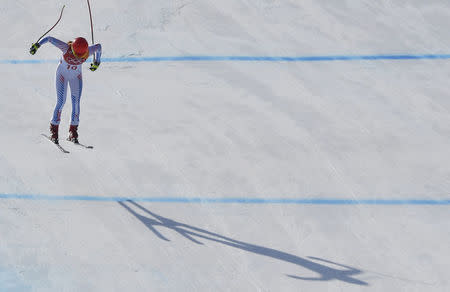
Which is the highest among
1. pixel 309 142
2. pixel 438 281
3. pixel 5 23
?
pixel 5 23

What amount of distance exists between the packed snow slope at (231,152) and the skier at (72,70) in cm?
54

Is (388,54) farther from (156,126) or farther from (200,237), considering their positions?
(200,237)

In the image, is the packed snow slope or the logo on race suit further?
the logo on race suit

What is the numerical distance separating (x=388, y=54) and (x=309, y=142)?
7.73 feet

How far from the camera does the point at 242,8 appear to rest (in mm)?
13000

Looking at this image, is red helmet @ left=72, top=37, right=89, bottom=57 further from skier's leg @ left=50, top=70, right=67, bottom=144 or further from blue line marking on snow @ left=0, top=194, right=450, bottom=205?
blue line marking on snow @ left=0, top=194, right=450, bottom=205

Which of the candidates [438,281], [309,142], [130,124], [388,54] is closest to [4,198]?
[130,124]

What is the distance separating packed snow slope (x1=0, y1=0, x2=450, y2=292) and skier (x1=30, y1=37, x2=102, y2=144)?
21.3 inches

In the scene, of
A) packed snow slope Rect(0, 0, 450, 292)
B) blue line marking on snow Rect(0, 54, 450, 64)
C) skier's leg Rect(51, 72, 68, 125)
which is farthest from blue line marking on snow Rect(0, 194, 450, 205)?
blue line marking on snow Rect(0, 54, 450, 64)

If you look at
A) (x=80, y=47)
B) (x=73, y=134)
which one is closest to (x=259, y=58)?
(x=73, y=134)

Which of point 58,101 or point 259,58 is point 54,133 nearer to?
point 58,101

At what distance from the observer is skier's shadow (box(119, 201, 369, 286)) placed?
353 inches

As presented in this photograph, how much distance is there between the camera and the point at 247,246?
9.27 m

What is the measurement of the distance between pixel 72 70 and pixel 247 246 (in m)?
2.82
